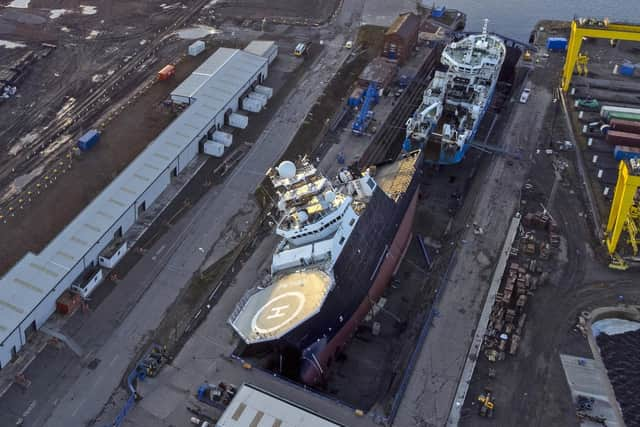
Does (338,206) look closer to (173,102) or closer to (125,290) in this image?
(125,290)

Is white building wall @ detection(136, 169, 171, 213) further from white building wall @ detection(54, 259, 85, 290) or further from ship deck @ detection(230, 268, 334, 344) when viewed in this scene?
ship deck @ detection(230, 268, 334, 344)

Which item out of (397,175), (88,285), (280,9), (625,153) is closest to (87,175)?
(88,285)

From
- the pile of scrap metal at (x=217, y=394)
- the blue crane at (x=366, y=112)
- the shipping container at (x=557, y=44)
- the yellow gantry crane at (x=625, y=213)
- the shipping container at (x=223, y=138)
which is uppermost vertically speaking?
the shipping container at (x=557, y=44)

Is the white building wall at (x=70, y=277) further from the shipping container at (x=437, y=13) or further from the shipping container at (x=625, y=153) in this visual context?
the shipping container at (x=437, y=13)

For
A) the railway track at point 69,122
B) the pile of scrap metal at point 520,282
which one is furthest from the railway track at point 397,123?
the railway track at point 69,122

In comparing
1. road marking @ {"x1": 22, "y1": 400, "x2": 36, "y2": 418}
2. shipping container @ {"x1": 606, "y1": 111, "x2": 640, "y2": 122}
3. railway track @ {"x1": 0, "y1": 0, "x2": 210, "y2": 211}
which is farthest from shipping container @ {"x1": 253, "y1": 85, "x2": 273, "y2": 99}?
road marking @ {"x1": 22, "y1": 400, "x2": 36, "y2": 418}

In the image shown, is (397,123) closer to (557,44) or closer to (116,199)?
(557,44)
